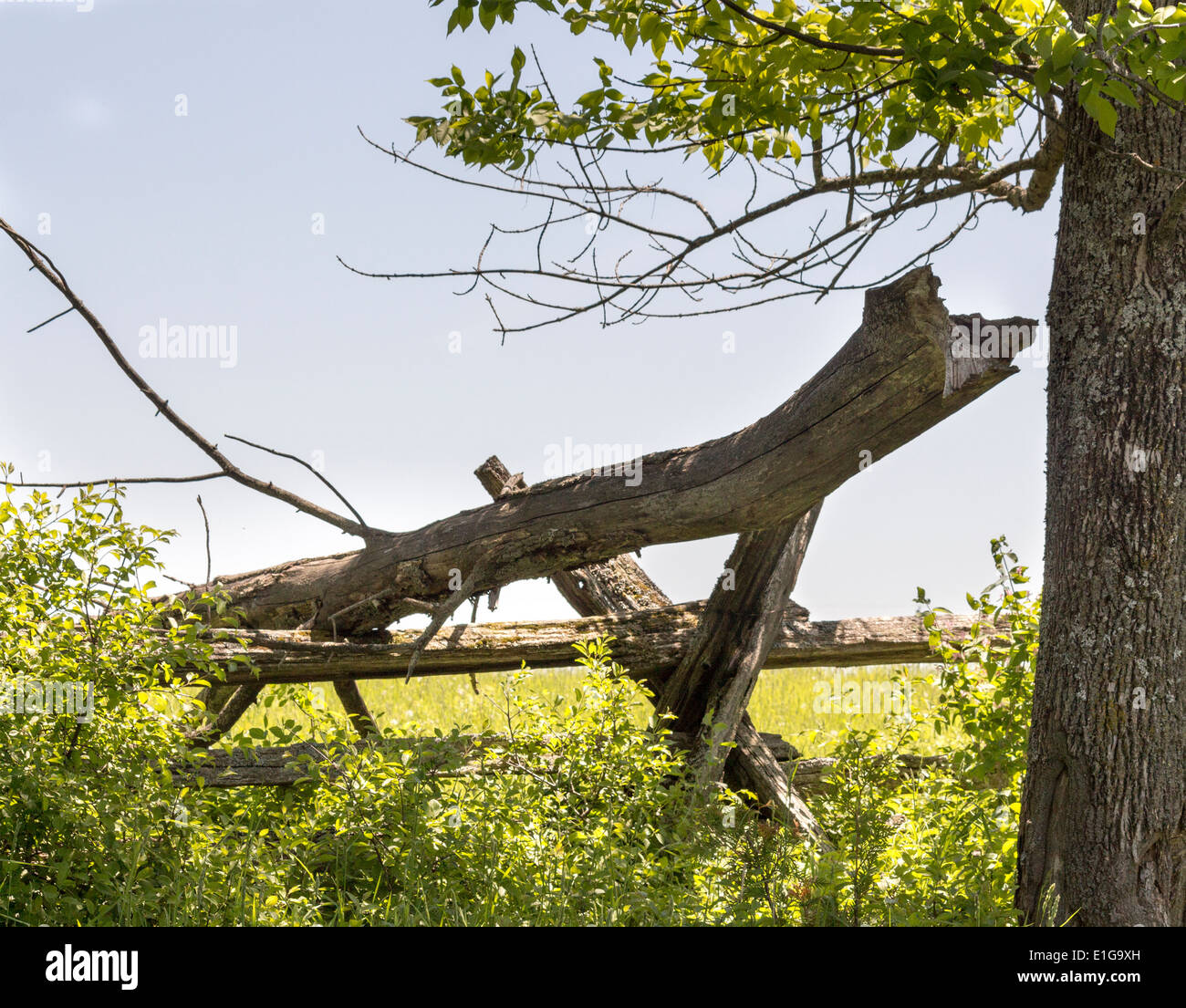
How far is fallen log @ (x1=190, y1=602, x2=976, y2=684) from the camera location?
6195mm

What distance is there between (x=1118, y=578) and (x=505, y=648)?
377 cm

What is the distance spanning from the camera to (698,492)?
5.39 m

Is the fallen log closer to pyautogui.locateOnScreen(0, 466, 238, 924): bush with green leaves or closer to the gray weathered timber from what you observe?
the gray weathered timber

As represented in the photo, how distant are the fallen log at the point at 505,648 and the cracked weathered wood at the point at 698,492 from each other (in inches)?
9.1

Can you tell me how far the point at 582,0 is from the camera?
429 centimetres

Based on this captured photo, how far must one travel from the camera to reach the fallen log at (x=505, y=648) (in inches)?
244

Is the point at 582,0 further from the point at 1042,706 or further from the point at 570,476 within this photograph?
the point at 1042,706

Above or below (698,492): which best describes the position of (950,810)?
below

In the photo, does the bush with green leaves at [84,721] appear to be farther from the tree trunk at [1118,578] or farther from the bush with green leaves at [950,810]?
the tree trunk at [1118,578]

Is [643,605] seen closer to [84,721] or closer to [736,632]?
[736,632]

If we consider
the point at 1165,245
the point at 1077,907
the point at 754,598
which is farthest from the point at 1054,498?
the point at 754,598

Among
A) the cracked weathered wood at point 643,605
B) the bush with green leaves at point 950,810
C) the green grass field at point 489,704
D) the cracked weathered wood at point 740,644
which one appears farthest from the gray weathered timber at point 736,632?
the green grass field at point 489,704

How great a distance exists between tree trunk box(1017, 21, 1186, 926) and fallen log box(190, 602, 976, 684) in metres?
2.91

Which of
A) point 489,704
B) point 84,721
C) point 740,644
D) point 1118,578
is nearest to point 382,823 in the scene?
point 84,721
